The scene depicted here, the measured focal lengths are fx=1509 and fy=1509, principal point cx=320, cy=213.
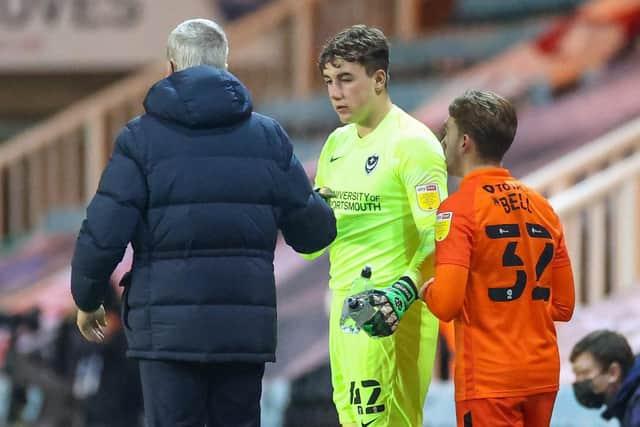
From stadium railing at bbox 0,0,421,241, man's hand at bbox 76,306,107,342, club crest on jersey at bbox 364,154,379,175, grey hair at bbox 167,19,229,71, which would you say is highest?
stadium railing at bbox 0,0,421,241

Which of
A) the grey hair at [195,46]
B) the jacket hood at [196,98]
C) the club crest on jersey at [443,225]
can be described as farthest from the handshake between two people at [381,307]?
the grey hair at [195,46]

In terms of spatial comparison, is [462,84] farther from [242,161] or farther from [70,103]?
[242,161]

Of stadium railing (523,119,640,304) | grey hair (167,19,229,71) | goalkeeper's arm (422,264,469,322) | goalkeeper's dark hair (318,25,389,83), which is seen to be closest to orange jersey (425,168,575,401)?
goalkeeper's arm (422,264,469,322)

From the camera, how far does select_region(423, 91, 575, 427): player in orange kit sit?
4047 mm

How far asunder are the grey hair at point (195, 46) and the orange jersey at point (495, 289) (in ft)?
2.49

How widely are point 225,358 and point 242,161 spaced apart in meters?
0.53

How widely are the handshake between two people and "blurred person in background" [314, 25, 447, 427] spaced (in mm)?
277

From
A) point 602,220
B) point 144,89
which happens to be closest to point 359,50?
point 602,220

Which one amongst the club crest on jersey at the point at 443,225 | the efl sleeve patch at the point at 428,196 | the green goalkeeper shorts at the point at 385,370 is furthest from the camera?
the green goalkeeper shorts at the point at 385,370

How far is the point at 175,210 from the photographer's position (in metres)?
4.00

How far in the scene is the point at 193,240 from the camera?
13.1ft

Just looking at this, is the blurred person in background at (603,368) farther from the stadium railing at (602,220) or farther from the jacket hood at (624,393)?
the stadium railing at (602,220)

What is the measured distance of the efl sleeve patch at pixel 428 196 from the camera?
4.44 m

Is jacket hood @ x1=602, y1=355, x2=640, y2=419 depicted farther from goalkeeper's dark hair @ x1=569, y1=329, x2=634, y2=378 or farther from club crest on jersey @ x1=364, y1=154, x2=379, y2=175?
club crest on jersey @ x1=364, y1=154, x2=379, y2=175
